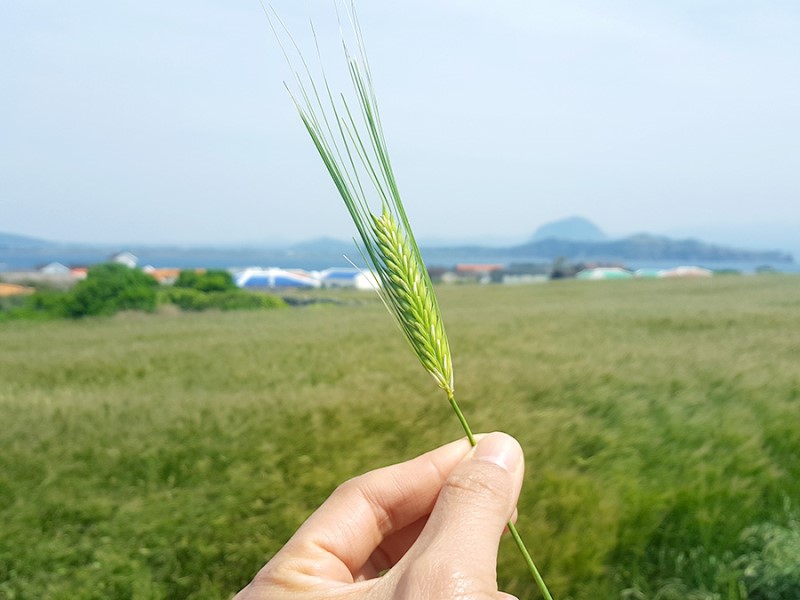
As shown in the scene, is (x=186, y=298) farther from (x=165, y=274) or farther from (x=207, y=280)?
(x=165, y=274)

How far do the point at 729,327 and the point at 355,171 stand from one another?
565 centimetres

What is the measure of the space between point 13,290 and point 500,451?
6.08 metres

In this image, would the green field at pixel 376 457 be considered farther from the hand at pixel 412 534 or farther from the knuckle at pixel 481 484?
the knuckle at pixel 481 484

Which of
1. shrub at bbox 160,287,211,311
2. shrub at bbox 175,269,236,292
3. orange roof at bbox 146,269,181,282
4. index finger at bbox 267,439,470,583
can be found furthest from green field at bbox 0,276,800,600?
shrub at bbox 175,269,236,292

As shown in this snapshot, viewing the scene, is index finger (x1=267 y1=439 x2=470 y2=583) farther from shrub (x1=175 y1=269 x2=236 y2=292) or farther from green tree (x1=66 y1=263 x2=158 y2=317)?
A: shrub (x1=175 y1=269 x2=236 y2=292)

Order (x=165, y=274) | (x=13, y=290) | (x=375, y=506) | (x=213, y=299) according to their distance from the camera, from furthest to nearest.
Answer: (x=213, y=299)
(x=165, y=274)
(x=13, y=290)
(x=375, y=506)

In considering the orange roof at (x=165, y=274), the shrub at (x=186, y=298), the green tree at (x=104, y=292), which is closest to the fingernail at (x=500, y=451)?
the green tree at (x=104, y=292)

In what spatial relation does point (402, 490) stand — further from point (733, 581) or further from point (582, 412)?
point (582, 412)

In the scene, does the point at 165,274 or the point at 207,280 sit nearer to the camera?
the point at 165,274

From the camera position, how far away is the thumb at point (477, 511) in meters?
1.06

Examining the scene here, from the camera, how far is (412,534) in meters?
1.58

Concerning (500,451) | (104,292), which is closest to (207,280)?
(104,292)

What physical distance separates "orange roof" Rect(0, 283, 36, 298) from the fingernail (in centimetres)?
593

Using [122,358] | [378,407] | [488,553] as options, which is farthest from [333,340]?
[488,553]
